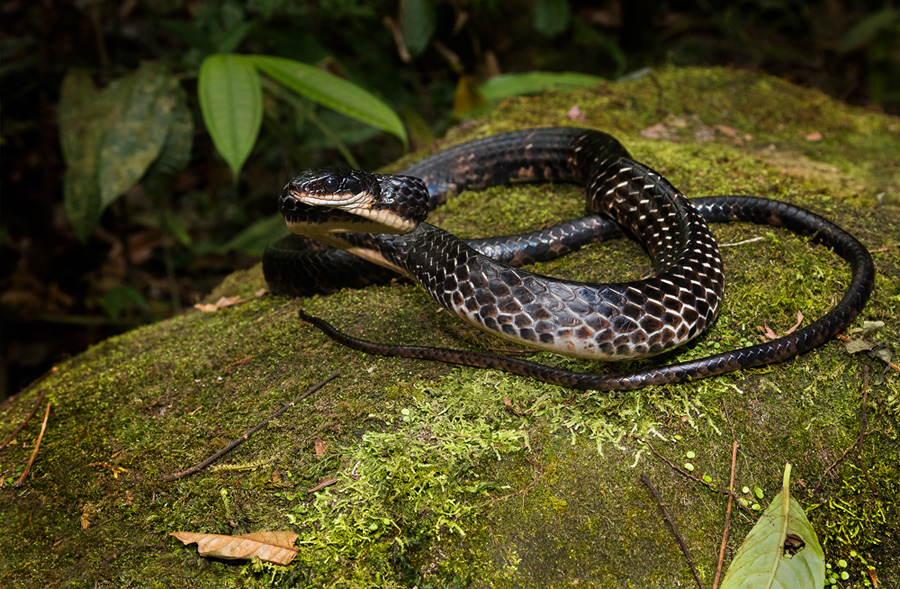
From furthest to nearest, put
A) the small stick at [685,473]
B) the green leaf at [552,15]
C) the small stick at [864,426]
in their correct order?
the green leaf at [552,15] → the small stick at [864,426] → the small stick at [685,473]

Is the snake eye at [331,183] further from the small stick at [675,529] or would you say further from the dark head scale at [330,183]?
the small stick at [675,529]

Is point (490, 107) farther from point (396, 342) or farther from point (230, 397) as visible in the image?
point (230, 397)

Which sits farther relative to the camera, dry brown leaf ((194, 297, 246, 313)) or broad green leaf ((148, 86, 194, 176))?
broad green leaf ((148, 86, 194, 176))

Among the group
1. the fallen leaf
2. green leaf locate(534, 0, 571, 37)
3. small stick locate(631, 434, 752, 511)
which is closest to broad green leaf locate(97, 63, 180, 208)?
green leaf locate(534, 0, 571, 37)

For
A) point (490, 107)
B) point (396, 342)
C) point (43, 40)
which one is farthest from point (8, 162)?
point (396, 342)

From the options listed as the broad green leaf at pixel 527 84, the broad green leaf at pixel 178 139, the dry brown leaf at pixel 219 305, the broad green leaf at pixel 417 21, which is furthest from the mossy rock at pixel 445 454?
the broad green leaf at pixel 417 21

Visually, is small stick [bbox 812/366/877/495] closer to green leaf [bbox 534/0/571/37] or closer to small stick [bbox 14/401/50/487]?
small stick [bbox 14/401/50/487]

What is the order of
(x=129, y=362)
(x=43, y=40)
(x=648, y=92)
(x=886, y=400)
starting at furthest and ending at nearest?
(x=648, y=92) < (x=43, y=40) < (x=129, y=362) < (x=886, y=400)
